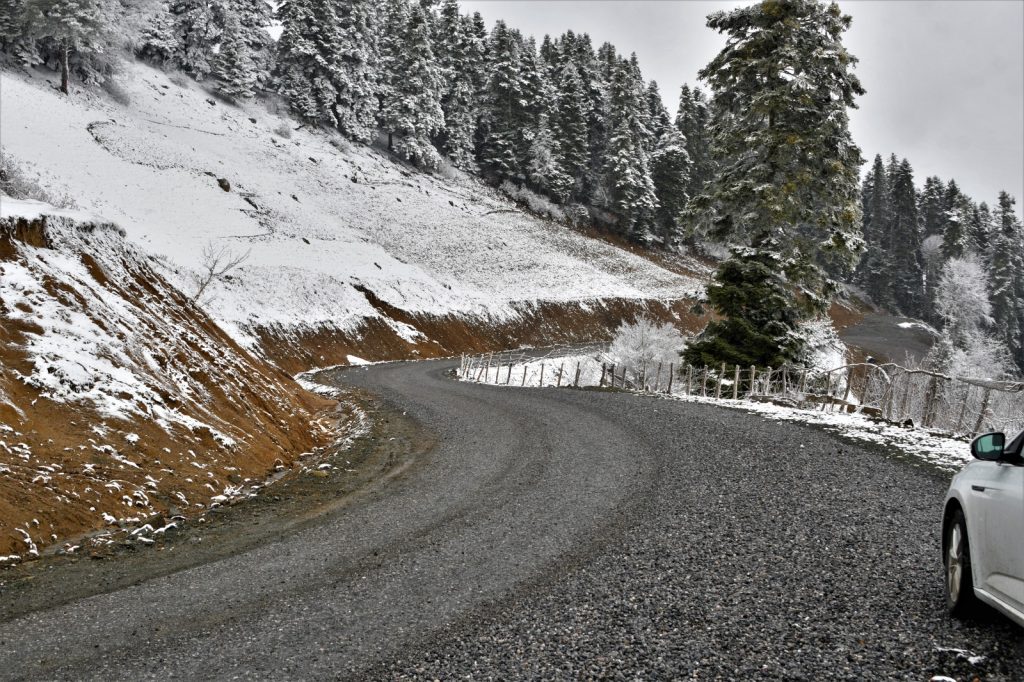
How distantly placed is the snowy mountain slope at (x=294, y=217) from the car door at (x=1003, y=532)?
31.8 m

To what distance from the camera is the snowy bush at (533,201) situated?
236ft

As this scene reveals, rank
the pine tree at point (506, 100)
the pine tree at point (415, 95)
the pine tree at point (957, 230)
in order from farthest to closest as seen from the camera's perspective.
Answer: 1. the pine tree at point (957, 230)
2. the pine tree at point (506, 100)
3. the pine tree at point (415, 95)

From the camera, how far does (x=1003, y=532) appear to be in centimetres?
358

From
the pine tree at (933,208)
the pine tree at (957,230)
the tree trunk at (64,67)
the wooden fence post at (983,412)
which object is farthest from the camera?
the pine tree at (933,208)

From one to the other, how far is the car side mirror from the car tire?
526 mm

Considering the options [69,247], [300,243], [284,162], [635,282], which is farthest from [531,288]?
[69,247]

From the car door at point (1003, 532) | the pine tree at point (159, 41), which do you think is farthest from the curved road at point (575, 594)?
the pine tree at point (159, 41)

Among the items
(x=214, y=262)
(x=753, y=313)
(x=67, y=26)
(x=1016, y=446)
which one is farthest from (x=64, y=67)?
(x=1016, y=446)

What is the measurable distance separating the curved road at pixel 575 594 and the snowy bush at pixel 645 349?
877 inches

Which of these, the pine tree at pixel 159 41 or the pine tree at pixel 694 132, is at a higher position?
the pine tree at pixel 694 132

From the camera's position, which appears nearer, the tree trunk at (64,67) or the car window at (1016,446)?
the car window at (1016,446)

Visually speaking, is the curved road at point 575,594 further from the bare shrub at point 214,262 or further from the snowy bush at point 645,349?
the bare shrub at point 214,262

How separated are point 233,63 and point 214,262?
3682cm

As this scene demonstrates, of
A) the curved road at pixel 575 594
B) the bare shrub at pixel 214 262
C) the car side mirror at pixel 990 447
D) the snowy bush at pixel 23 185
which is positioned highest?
the snowy bush at pixel 23 185
